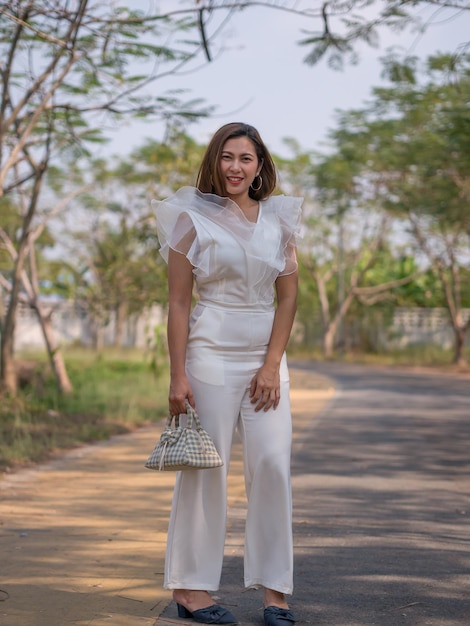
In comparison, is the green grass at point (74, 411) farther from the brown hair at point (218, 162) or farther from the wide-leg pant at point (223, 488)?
the brown hair at point (218, 162)

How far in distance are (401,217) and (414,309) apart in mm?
8356

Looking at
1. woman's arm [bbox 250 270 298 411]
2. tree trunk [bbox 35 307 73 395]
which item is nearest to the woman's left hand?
woman's arm [bbox 250 270 298 411]

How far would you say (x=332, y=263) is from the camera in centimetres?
4531

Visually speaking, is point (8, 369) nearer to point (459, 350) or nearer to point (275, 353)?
point (275, 353)

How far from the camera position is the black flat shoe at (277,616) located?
3.98 m

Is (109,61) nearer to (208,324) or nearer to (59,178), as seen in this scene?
(208,324)

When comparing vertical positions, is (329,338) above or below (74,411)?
above

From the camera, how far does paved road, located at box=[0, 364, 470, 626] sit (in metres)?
4.31

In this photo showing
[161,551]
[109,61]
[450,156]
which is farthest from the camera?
[450,156]

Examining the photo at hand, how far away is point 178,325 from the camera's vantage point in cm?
412

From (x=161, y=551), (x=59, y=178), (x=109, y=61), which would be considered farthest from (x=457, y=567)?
(x=59, y=178)

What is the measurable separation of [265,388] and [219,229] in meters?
0.65

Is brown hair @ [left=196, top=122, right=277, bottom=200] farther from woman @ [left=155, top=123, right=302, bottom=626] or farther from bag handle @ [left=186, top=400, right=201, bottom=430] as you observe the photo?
bag handle @ [left=186, top=400, right=201, bottom=430]

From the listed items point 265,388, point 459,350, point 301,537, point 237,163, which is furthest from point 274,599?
point 459,350
